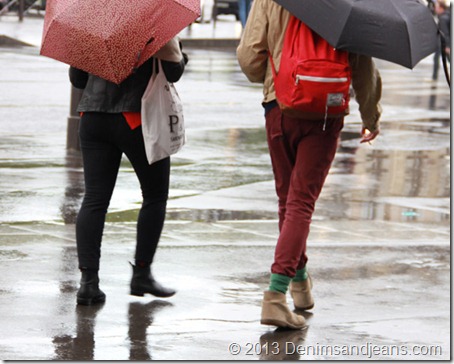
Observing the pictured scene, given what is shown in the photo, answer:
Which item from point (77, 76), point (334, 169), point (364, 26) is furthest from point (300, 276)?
point (334, 169)

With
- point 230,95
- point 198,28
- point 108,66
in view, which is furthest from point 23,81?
point 198,28

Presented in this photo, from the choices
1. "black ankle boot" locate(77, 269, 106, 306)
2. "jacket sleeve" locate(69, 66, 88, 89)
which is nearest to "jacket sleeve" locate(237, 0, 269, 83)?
"jacket sleeve" locate(69, 66, 88, 89)

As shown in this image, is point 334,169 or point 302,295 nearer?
point 302,295

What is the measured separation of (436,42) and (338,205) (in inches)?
142

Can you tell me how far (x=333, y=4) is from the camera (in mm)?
5891

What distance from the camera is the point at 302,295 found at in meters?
6.46

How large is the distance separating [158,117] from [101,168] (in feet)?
1.40

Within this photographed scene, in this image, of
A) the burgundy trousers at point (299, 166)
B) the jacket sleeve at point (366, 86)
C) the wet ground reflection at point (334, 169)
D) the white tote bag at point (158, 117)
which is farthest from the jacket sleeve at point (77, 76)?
the wet ground reflection at point (334, 169)

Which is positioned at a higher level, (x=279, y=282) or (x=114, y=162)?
(x=114, y=162)

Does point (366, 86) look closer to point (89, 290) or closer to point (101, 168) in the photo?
point (101, 168)

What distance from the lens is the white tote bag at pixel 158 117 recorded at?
6258mm

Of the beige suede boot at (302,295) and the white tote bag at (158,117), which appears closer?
the white tote bag at (158,117)

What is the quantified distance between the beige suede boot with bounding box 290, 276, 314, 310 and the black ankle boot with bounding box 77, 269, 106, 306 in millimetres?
1020

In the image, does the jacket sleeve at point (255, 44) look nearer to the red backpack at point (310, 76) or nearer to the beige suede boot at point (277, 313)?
the red backpack at point (310, 76)
